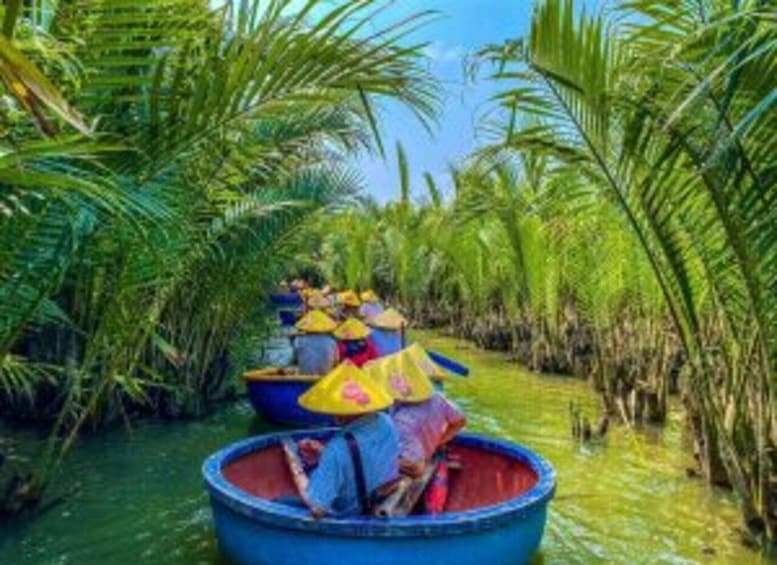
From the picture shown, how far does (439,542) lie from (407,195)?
18.6 m

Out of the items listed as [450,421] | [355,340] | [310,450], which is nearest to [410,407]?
[450,421]

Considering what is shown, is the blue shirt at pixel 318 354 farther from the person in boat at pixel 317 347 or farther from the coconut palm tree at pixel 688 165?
the coconut palm tree at pixel 688 165

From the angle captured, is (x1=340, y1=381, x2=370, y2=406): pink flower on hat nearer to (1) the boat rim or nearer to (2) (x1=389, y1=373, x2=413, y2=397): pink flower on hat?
(1) the boat rim

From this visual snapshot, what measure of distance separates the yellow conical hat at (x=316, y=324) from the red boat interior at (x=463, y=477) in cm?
350

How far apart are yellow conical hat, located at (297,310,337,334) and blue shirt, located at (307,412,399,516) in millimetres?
5244

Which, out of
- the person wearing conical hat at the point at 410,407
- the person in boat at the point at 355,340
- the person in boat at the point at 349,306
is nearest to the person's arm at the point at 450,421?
the person wearing conical hat at the point at 410,407

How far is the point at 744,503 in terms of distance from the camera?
6.27 m

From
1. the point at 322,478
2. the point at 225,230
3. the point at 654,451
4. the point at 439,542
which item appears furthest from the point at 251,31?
the point at 654,451

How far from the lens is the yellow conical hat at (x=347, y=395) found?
5293 millimetres

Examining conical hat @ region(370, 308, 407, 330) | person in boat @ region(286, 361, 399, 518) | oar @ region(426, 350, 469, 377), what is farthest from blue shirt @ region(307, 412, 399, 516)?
conical hat @ region(370, 308, 407, 330)

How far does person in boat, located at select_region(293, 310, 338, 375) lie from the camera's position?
1067 centimetres

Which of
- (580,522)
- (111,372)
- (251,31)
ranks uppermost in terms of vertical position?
(251,31)

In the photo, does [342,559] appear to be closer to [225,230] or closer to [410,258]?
[225,230]

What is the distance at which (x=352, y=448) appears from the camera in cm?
530
